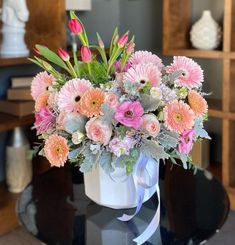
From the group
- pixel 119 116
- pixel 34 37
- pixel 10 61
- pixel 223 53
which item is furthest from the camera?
pixel 34 37

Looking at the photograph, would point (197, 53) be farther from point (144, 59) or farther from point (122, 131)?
point (122, 131)

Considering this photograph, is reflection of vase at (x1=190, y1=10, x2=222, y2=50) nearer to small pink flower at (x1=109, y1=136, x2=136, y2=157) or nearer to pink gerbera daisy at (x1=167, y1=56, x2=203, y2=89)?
pink gerbera daisy at (x1=167, y1=56, x2=203, y2=89)

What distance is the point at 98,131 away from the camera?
1.07 metres

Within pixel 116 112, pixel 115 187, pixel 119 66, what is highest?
pixel 119 66

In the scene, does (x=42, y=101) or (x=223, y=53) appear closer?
(x=42, y=101)

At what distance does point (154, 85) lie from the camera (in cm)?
113

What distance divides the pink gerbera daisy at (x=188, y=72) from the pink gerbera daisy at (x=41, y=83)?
346 millimetres

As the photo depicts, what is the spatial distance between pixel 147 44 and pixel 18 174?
1.26 m

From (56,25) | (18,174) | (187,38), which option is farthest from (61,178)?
(187,38)

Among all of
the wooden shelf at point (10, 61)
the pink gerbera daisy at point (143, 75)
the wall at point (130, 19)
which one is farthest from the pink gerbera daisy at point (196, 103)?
the wall at point (130, 19)

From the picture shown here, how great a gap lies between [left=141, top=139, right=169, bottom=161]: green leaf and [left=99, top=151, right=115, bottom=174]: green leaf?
90 mm


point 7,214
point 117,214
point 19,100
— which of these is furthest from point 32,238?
point 117,214

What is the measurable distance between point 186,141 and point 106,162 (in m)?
0.23

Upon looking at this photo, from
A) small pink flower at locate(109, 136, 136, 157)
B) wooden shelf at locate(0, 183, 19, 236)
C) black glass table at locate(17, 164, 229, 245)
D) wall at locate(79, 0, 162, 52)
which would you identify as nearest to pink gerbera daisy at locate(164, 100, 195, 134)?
small pink flower at locate(109, 136, 136, 157)
